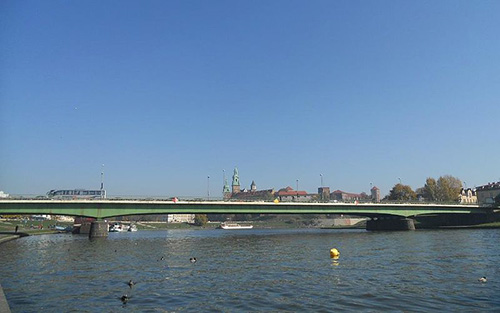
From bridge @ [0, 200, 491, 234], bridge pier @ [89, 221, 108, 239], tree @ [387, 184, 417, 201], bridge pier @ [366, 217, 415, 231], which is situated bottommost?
bridge pier @ [366, 217, 415, 231]

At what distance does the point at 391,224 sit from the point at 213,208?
184 feet

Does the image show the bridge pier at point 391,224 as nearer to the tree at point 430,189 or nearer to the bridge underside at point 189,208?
the bridge underside at point 189,208

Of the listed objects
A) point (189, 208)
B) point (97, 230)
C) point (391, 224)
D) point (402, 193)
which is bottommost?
point (391, 224)

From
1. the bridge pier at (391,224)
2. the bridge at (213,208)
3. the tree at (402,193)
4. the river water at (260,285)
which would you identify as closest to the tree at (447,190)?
the tree at (402,193)

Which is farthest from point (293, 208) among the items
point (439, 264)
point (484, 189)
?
point (484, 189)

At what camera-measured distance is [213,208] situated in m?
82.1

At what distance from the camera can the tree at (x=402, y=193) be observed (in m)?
164

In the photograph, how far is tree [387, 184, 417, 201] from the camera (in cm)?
16438

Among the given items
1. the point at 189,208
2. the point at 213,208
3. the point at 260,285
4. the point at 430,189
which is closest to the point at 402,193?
the point at 430,189

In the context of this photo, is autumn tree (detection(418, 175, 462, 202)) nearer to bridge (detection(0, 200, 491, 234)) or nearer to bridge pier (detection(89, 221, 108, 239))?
bridge (detection(0, 200, 491, 234))

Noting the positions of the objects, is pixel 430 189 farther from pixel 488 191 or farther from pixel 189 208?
pixel 189 208

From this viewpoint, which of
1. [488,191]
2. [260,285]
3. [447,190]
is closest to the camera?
[260,285]

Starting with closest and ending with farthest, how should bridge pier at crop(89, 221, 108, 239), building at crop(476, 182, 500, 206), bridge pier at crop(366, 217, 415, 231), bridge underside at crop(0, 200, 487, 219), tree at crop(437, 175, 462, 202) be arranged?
bridge underside at crop(0, 200, 487, 219), bridge pier at crop(89, 221, 108, 239), bridge pier at crop(366, 217, 415, 231), tree at crop(437, 175, 462, 202), building at crop(476, 182, 500, 206)

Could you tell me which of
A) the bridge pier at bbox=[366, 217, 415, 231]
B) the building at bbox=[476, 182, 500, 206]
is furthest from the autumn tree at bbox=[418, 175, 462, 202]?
the bridge pier at bbox=[366, 217, 415, 231]
